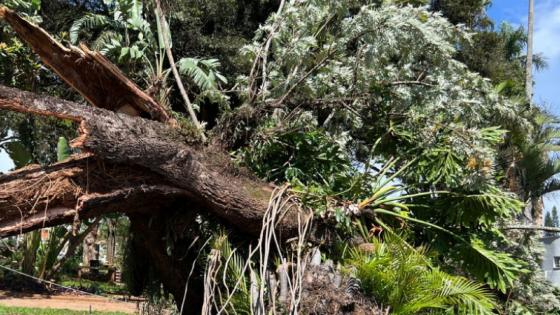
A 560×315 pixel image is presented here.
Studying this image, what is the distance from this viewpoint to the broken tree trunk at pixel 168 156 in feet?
19.4

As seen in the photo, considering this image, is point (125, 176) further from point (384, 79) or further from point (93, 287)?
point (93, 287)

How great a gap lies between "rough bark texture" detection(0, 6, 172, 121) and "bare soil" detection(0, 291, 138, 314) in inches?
291

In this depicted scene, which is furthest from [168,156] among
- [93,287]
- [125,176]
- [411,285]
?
[93,287]

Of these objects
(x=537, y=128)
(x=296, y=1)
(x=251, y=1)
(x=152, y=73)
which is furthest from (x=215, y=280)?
(x=537, y=128)

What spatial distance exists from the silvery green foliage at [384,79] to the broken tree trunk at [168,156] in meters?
1.54

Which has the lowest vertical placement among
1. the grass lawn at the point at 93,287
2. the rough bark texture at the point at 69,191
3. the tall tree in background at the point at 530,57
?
the grass lawn at the point at 93,287

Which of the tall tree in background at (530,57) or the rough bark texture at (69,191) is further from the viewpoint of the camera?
the tall tree in background at (530,57)

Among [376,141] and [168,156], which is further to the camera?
[376,141]

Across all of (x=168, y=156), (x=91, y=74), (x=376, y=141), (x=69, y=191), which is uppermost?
(x=91, y=74)

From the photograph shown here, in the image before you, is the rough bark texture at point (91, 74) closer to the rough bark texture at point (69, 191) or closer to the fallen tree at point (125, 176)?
the fallen tree at point (125, 176)

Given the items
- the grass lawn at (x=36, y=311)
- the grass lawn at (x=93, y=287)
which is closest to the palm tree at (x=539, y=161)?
the grass lawn at (x=36, y=311)

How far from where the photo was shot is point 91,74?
22.9ft

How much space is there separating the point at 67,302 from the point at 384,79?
1058 cm

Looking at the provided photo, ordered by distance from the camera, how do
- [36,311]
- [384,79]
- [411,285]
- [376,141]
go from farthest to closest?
[36,311] < [376,141] < [384,79] < [411,285]
